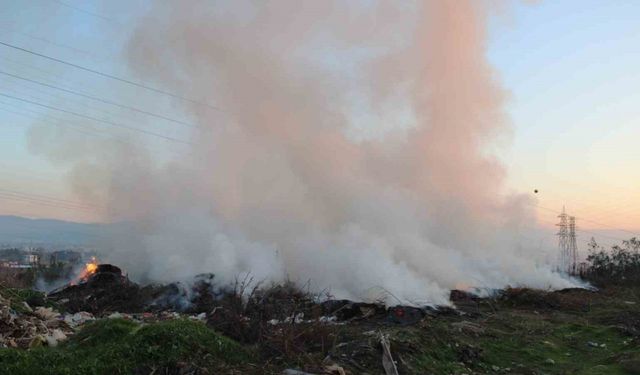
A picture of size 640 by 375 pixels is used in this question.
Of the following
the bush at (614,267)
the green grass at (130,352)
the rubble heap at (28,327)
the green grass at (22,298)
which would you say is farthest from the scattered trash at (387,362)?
the bush at (614,267)

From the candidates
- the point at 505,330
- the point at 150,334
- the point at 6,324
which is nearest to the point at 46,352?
the point at 150,334

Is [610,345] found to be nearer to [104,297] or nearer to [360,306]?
[360,306]

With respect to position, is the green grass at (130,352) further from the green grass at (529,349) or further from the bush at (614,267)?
the bush at (614,267)

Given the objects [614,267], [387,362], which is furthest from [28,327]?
[614,267]

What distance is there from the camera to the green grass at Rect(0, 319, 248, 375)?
6914 mm

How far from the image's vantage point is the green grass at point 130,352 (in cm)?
691

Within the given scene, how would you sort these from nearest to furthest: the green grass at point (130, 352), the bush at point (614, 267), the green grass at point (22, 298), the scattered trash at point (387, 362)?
the green grass at point (130, 352)
the scattered trash at point (387, 362)
the green grass at point (22, 298)
the bush at point (614, 267)

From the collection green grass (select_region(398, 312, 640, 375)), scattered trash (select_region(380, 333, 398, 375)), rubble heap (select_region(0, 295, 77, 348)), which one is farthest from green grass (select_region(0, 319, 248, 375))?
green grass (select_region(398, 312, 640, 375))

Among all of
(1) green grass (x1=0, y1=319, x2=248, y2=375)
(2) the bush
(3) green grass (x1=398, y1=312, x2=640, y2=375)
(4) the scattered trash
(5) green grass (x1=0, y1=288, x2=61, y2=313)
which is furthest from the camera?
(2) the bush

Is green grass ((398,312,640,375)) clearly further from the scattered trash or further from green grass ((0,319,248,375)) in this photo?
green grass ((0,319,248,375))

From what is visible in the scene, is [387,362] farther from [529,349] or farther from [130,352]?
[529,349]

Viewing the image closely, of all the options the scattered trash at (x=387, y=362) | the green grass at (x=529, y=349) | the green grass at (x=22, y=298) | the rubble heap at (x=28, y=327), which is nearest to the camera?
the scattered trash at (x=387, y=362)

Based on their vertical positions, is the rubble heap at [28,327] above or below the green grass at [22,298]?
below

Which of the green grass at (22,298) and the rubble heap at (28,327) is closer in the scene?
the rubble heap at (28,327)
